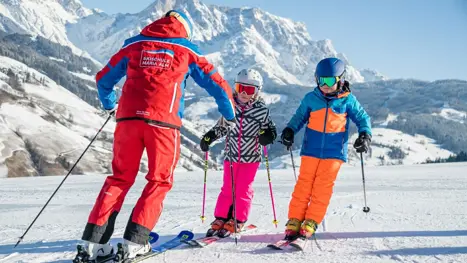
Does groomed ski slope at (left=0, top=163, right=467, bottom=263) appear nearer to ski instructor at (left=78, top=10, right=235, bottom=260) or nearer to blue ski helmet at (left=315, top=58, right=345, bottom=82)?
ski instructor at (left=78, top=10, right=235, bottom=260)

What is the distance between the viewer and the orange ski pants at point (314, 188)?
5.09 m

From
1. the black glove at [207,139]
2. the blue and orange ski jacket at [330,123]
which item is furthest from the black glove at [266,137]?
the black glove at [207,139]

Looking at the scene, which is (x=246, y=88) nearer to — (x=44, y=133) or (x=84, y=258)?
(x=84, y=258)

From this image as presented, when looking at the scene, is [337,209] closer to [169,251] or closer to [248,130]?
[248,130]

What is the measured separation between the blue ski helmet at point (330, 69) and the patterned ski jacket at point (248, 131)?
942 millimetres

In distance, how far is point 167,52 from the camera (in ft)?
13.6

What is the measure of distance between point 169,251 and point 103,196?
97cm

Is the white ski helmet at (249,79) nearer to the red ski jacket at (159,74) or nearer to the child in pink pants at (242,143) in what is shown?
the child in pink pants at (242,143)

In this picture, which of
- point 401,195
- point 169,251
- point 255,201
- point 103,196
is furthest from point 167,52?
point 401,195

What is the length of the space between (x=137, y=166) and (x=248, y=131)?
2.06 m

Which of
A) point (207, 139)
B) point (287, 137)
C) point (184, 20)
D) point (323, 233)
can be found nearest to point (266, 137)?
point (287, 137)

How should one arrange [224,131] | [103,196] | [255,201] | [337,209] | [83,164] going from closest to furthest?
[103,196]
[224,131]
[337,209]
[255,201]
[83,164]

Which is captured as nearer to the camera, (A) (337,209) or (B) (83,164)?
(A) (337,209)

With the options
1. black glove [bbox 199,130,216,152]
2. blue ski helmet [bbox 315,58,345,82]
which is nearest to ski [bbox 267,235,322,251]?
black glove [bbox 199,130,216,152]
